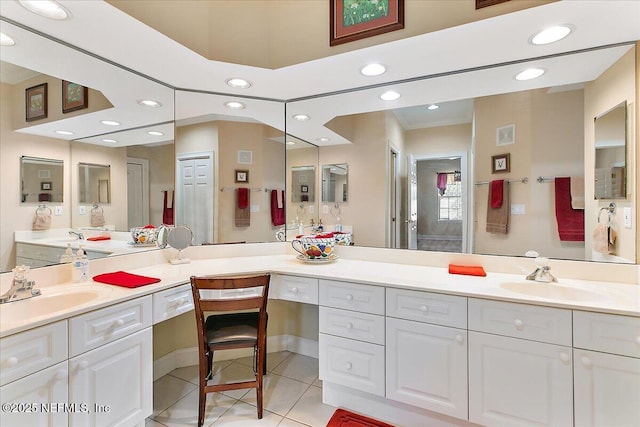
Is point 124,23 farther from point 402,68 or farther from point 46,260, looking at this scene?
point 402,68

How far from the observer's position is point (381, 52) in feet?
5.55

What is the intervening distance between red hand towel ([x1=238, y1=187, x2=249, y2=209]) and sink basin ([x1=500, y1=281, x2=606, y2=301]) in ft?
6.32

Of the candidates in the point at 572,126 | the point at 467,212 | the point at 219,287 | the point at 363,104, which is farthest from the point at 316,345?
the point at 572,126

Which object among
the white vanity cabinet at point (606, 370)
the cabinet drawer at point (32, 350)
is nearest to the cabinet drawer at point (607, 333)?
the white vanity cabinet at point (606, 370)

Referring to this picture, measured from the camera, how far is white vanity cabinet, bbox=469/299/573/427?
133cm

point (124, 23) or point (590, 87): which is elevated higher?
point (124, 23)

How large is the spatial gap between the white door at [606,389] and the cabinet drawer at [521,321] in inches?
4.4

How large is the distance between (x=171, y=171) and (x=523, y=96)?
2.51 metres

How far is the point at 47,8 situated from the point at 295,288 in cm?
190

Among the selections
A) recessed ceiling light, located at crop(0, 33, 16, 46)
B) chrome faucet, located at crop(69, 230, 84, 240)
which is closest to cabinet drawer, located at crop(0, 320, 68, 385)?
chrome faucet, located at crop(69, 230, 84, 240)

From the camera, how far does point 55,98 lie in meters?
1.59

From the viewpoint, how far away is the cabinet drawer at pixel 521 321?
1316mm

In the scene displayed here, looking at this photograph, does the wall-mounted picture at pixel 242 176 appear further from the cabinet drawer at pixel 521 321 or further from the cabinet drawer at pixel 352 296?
the cabinet drawer at pixel 521 321

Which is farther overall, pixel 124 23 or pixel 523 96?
pixel 523 96
